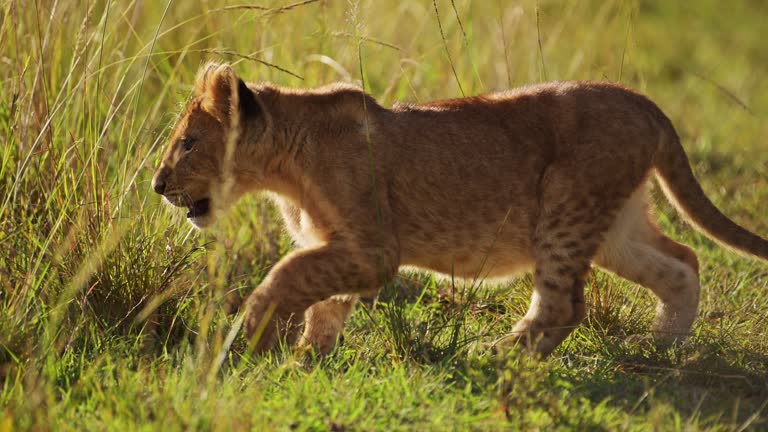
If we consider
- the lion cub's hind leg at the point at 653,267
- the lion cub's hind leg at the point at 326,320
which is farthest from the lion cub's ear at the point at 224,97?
the lion cub's hind leg at the point at 653,267

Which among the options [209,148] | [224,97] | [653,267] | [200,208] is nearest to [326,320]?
[200,208]

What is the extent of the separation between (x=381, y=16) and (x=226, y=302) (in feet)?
13.7

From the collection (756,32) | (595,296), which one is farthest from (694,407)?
(756,32)

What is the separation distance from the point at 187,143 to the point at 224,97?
0.26 meters

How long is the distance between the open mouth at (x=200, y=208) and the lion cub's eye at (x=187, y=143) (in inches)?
9.6

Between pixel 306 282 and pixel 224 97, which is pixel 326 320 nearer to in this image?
pixel 306 282

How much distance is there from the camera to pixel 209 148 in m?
4.50

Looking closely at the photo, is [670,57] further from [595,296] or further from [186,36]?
[595,296]

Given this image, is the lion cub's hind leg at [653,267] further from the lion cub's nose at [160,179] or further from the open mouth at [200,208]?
the lion cub's nose at [160,179]

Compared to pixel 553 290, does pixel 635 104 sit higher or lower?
higher

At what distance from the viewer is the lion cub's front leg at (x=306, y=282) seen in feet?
13.8

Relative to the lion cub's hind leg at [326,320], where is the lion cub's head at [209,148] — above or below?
above

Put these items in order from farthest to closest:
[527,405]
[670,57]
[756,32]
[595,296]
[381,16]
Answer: [756,32], [670,57], [381,16], [595,296], [527,405]

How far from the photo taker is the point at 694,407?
384 cm
